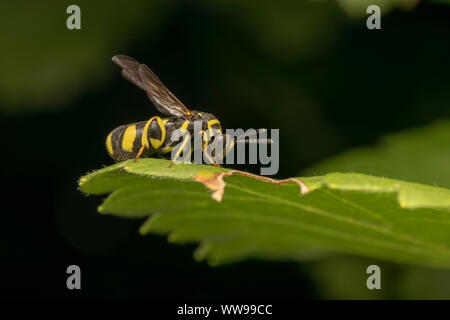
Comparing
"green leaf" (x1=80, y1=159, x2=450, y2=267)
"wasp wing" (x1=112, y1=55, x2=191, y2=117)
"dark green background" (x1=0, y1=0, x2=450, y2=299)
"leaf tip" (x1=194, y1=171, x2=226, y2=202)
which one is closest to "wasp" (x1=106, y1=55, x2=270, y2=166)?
"wasp wing" (x1=112, y1=55, x2=191, y2=117)

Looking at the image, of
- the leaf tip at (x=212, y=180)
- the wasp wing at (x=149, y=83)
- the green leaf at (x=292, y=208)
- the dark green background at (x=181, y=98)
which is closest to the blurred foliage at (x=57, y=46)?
the dark green background at (x=181, y=98)

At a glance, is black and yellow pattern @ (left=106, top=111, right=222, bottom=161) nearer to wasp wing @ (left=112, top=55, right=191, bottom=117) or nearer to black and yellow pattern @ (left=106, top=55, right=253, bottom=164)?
black and yellow pattern @ (left=106, top=55, right=253, bottom=164)

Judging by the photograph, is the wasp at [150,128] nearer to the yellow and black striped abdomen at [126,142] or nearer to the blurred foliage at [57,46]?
the yellow and black striped abdomen at [126,142]

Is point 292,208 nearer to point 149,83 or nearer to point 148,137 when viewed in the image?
point 148,137

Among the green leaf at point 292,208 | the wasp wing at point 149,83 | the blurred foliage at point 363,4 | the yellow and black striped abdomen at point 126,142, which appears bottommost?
the green leaf at point 292,208

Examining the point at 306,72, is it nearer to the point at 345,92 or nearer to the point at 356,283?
the point at 345,92

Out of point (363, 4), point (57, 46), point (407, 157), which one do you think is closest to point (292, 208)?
point (363, 4)
